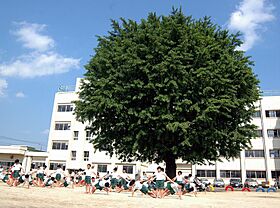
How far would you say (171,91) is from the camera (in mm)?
19297

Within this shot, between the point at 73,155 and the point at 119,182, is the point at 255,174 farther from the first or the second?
the point at 119,182

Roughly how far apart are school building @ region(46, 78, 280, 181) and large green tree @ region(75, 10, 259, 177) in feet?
90.5

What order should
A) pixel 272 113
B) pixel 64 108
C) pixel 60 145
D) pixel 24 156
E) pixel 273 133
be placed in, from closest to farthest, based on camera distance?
pixel 273 133 < pixel 272 113 < pixel 60 145 < pixel 24 156 < pixel 64 108

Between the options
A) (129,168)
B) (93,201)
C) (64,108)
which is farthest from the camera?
(64,108)

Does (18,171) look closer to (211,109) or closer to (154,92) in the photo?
(154,92)

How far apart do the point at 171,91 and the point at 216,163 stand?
1402 inches

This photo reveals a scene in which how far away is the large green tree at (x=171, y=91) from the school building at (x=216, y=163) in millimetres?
27577

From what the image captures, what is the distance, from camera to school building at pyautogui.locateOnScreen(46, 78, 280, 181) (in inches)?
1911

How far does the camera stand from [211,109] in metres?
18.4

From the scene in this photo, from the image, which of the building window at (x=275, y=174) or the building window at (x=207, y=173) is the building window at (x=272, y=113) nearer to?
the building window at (x=275, y=174)

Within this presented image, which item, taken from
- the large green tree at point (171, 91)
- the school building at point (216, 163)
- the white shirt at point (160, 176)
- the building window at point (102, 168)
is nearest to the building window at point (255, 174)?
the school building at point (216, 163)

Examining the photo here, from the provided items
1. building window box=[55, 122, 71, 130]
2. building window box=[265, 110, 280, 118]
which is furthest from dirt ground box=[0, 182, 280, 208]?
building window box=[265, 110, 280, 118]

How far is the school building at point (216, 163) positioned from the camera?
159 feet

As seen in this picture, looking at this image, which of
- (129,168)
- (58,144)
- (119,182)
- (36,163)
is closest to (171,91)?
(119,182)
